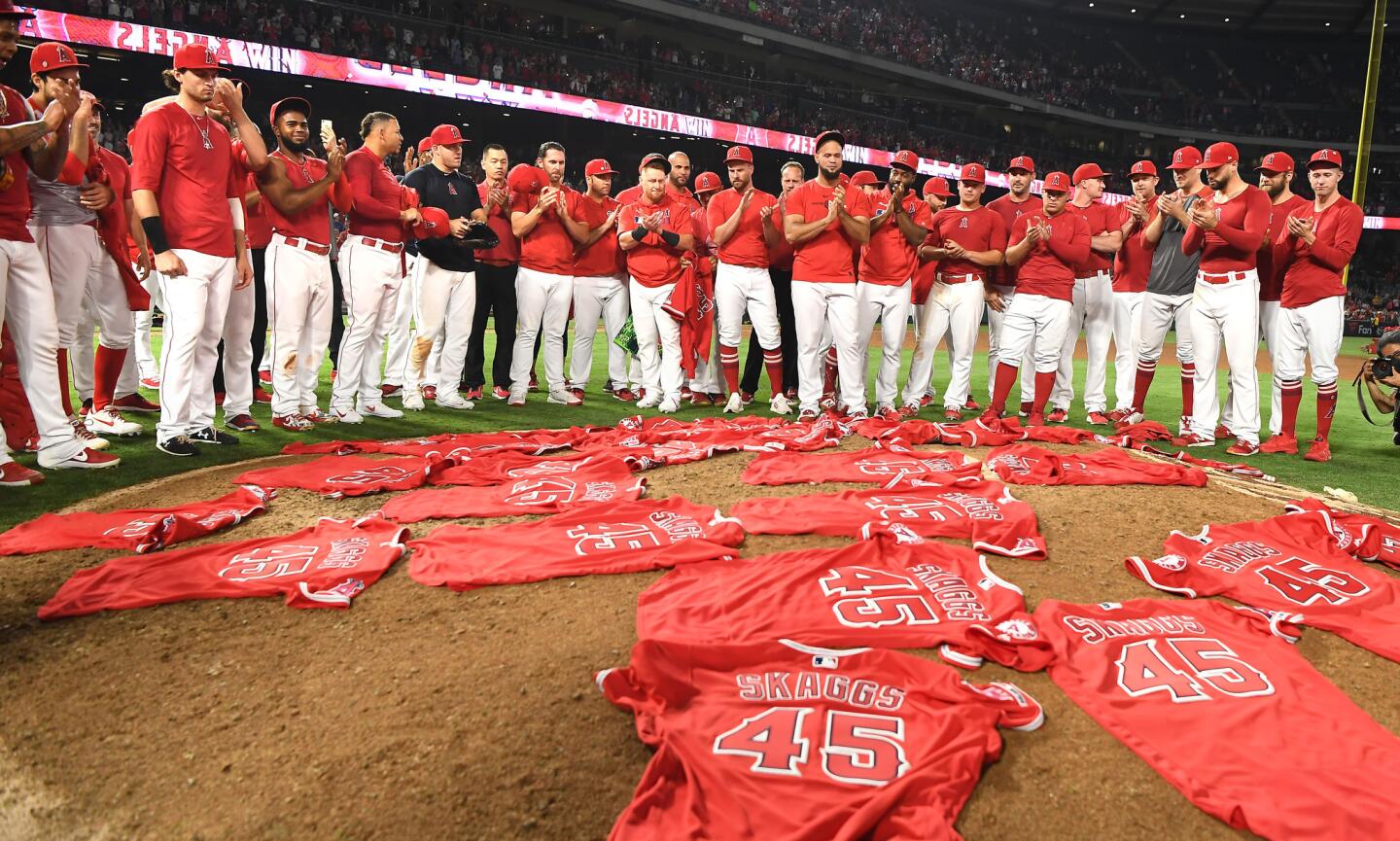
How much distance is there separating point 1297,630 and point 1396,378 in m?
5.17

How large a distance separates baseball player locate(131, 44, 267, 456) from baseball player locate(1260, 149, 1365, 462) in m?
7.50

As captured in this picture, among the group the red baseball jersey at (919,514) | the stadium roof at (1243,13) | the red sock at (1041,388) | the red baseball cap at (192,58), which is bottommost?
the red baseball jersey at (919,514)

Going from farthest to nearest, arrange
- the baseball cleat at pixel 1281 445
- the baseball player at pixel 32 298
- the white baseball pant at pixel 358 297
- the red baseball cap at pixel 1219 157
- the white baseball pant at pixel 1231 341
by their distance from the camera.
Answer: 1. the white baseball pant at pixel 358 297
2. the baseball cleat at pixel 1281 445
3. the white baseball pant at pixel 1231 341
4. the red baseball cap at pixel 1219 157
5. the baseball player at pixel 32 298

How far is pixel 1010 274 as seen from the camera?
8.02 metres

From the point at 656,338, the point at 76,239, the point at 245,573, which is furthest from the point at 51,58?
the point at 656,338

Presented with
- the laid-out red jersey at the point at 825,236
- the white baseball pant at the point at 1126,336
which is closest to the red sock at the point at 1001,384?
the white baseball pant at the point at 1126,336

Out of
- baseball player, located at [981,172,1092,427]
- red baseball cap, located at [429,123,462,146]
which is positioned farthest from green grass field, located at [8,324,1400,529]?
red baseball cap, located at [429,123,462,146]

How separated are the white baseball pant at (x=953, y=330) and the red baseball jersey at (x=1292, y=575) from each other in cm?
391

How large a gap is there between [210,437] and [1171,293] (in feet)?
25.4

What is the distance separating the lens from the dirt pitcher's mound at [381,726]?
202 cm

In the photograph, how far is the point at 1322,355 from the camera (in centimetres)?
661

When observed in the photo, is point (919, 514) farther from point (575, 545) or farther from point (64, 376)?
point (64, 376)

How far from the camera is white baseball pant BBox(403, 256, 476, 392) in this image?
749cm

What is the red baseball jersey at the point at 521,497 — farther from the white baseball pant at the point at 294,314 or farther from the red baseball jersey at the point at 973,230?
the red baseball jersey at the point at 973,230
